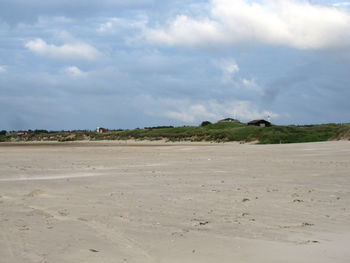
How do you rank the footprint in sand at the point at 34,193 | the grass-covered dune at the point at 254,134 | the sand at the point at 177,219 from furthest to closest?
1. the grass-covered dune at the point at 254,134
2. the footprint in sand at the point at 34,193
3. the sand at the point at 177,219

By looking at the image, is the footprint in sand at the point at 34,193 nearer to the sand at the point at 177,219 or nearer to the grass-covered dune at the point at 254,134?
the sand at the point at 177,219

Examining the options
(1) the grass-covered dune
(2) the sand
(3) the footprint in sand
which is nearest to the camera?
(2) the sand

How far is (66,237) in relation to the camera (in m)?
5.66

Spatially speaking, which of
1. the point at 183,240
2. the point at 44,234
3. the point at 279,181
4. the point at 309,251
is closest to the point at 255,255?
the point at 309,251

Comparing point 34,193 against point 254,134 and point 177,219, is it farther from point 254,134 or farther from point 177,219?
point 254,134

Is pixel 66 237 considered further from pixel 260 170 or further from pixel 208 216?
pixel 260 170

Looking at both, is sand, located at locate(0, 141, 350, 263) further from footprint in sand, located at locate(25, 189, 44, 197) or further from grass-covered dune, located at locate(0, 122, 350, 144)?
grass-covered dune, located at locate(0, 122, 350, 144)

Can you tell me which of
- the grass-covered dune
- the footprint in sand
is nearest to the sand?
the footprint in sand

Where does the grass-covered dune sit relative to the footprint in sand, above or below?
above

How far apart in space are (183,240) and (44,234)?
1880mm

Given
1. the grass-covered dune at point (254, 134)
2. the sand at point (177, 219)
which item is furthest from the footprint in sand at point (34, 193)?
the grass-covered dune at point (254, 134)

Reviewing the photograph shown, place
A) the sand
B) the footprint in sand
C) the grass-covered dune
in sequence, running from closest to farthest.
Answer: the sand, the footprint in sand, the grass-covered dune

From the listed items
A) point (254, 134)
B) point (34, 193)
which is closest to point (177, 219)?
point (34, 193)

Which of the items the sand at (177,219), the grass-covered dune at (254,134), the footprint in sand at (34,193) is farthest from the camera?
the grass-covered dune at (254,134)
